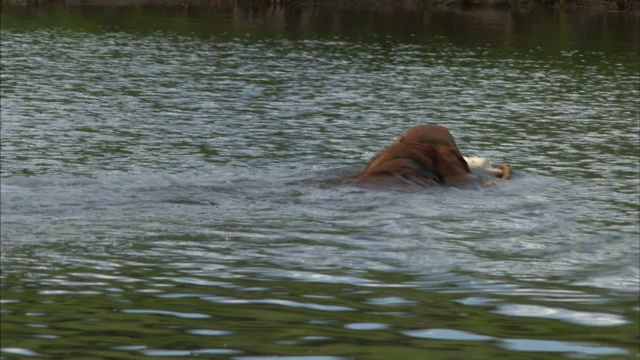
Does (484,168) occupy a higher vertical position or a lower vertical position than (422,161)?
lower

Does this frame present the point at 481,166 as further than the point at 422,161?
Yes

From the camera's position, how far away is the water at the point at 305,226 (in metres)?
8.64

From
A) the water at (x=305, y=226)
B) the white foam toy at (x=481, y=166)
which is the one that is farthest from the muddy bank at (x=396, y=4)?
the white foam toy at (x=481, y=166)

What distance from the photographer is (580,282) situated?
419 inches

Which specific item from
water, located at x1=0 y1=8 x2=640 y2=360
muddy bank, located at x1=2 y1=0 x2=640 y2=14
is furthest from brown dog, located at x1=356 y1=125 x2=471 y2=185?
muddy bank, located at x1=2 y1=0 x2=640 y2=14

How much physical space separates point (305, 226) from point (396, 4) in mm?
56302

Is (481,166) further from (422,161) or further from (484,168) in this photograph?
(422,161)

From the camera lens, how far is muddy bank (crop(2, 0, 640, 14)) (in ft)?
209

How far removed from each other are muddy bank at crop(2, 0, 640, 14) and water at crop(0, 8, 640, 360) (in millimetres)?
30676

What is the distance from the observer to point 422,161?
15.6 m

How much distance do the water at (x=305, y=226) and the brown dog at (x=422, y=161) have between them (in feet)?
1.19

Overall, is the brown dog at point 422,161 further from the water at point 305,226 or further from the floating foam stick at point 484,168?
the floating foam stick at point 484,168

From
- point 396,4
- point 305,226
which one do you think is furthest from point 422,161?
point 396,4

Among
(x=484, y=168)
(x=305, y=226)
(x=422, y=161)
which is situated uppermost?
(x=422, y=161)
